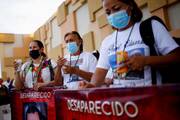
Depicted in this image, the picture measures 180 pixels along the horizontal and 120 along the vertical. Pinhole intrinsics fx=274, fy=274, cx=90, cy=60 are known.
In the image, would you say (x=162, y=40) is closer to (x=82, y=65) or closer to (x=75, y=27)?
(x=82, y=65)

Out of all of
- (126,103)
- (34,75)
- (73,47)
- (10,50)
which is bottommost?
(126,103)

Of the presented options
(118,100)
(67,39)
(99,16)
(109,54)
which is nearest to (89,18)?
(99,16)

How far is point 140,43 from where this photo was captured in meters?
1.43

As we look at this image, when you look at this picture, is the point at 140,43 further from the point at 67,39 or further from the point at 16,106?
the point at 16,106

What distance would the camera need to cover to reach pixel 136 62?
1280 mm

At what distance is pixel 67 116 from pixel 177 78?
0.59 m

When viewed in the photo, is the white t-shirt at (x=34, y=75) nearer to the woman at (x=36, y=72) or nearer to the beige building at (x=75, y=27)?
the woman at (x=36, y=72)

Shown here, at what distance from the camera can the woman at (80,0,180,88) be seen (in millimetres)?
1309

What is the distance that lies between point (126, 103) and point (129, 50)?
52cm

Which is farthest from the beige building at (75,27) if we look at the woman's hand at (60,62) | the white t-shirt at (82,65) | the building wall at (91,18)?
the woman's hand at (60,62)

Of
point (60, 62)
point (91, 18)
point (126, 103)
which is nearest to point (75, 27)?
point (91, 18)

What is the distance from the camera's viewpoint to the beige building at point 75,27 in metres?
2.85

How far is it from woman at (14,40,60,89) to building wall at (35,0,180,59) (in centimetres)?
→ 122

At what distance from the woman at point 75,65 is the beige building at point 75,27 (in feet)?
2.92
